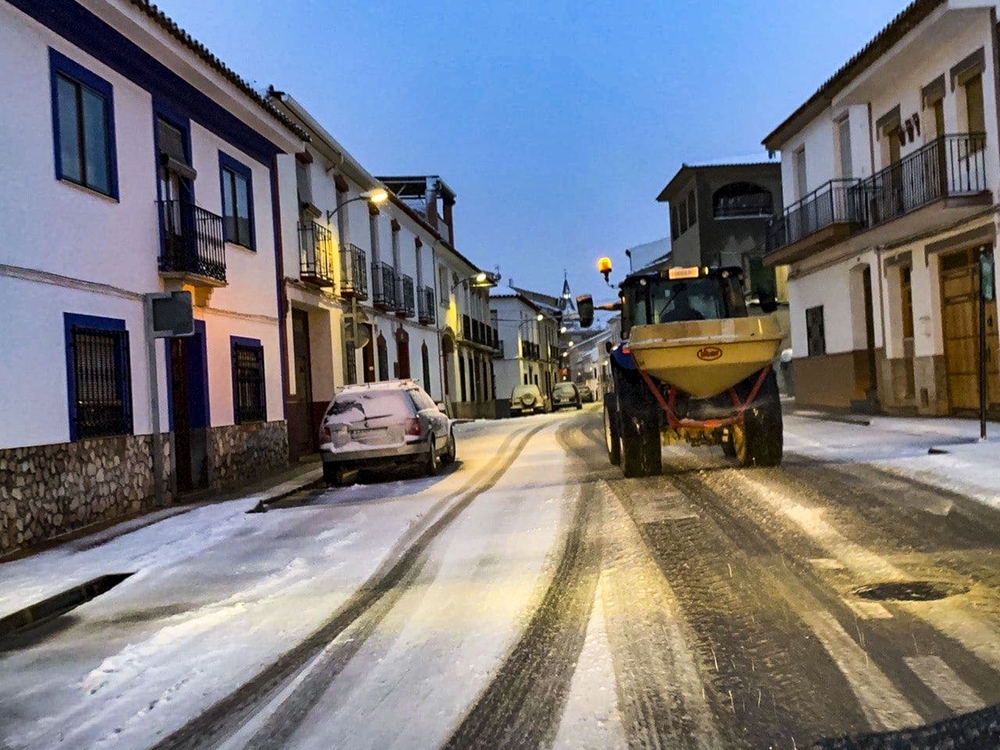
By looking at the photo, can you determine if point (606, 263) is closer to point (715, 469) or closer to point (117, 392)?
point (715, 469)

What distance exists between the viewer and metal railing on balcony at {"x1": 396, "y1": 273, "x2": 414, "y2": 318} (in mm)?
28750

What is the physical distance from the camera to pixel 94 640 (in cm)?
576

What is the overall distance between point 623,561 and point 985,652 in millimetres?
2831

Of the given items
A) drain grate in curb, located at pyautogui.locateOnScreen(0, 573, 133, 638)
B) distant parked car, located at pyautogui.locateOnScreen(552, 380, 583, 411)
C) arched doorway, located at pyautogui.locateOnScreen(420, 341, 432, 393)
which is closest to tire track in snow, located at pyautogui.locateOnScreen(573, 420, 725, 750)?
drain grate in curb, located at pyautogui.locateOnScreen(0, 573, 133, 638)

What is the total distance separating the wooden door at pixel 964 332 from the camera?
16984 mm

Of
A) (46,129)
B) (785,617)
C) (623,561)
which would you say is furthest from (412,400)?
(785,617)

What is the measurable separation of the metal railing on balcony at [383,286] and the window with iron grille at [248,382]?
30.0 ft

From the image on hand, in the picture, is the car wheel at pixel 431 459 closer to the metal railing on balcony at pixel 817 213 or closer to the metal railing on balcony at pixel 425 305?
the metal railing on balcony at pixel 817 213

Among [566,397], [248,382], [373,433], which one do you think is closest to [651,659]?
[373,433]

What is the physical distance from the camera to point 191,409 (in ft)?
47.5

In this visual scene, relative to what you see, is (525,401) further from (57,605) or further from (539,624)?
(539,624)

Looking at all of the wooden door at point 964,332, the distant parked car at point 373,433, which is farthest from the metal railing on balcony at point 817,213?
the distant parked car at point 373,433

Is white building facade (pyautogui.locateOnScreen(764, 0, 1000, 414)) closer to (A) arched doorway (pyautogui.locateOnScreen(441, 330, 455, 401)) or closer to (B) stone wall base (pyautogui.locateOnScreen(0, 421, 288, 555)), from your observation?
(B) stone wall base (pyautogui.locateOnScreen(0, 421, 288, 555))

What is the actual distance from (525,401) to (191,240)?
3409 centimetres
